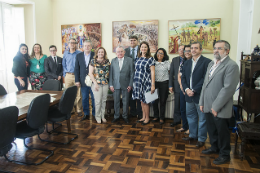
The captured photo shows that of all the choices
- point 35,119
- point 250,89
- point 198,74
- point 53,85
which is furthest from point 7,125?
point 250,89

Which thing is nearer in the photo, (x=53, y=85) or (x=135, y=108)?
(x=53, y=85)

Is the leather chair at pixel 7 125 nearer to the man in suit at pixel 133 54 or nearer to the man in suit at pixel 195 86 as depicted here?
the man in suit at pixel 195 86

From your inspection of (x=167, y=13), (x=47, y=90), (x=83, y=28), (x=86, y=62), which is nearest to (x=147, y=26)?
(x=167, y=13)

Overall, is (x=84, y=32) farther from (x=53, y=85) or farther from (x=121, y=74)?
(x=121, y=74)

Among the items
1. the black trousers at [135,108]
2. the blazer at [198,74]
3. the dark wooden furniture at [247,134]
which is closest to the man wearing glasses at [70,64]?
the black trousers at [135,108]

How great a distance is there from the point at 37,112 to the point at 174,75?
8.02ft

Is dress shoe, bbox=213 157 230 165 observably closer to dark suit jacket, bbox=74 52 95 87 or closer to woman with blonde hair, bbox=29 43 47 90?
dark suit jacket, bbox=74 52 95 87

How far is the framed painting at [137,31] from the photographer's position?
6.26 metres

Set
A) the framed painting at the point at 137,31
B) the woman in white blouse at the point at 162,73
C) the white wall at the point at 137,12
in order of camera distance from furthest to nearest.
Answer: the framed painting at the point at 137,31, the white wall at the point at 137,12, the woman in white blouse at the point at 162,73

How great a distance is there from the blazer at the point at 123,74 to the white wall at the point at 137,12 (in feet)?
7.99

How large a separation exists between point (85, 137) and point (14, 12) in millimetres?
4635

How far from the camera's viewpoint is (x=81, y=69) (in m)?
4.48

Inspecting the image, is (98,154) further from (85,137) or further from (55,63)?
(55,63)

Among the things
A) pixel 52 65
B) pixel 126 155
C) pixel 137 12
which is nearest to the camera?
pixel 126 155
